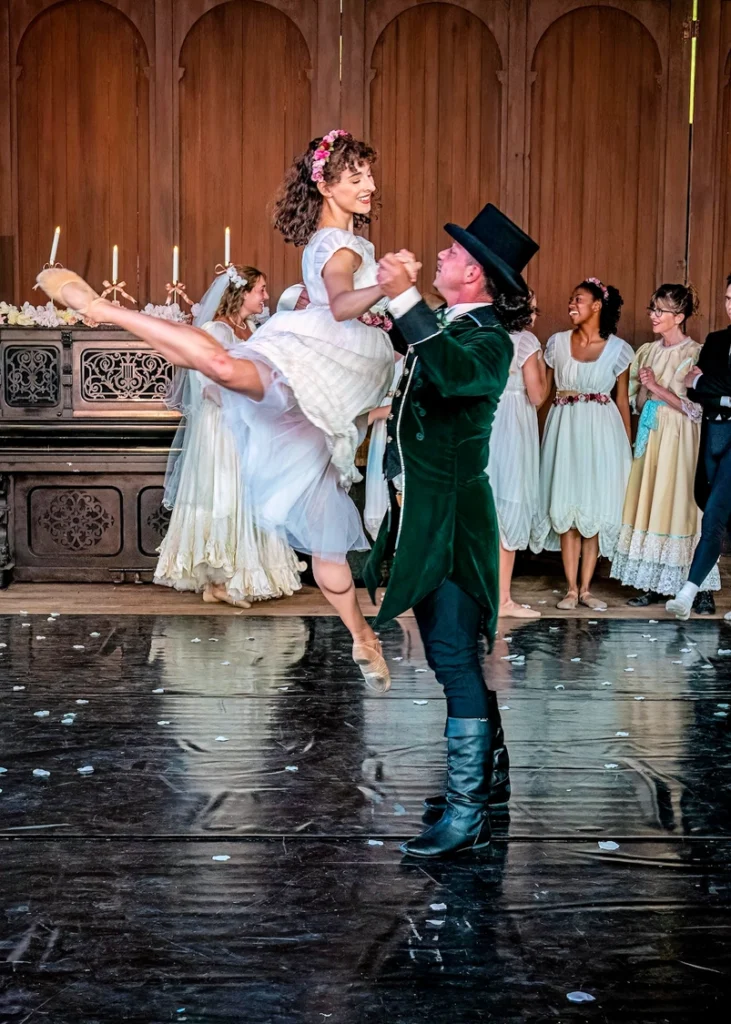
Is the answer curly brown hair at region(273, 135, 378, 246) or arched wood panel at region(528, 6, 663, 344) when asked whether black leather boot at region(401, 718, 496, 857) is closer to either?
curly brown hair at region(273, 135, 378, 246)

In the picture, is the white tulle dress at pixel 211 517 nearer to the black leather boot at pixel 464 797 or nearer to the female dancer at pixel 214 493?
the female dancer at pixel 214 493

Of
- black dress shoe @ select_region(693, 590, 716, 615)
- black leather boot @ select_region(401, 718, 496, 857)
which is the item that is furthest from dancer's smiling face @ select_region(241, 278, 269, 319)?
black leather boot @ select_region(401, 718, 496, 857)

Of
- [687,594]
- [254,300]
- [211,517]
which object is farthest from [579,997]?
[254,300]

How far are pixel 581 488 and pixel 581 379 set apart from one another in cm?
57

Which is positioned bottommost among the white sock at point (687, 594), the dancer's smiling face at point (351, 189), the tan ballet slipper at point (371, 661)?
the white sock at point (687, 594)

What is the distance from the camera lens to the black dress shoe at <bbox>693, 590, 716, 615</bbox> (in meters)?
6.36

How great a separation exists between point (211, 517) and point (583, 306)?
2.23 m

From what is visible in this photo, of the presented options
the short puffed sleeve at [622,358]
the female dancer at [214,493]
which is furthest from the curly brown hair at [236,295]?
the short puffed sleeve at [622,358]

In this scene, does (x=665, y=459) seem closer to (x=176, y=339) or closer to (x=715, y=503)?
(x=715, y=503)

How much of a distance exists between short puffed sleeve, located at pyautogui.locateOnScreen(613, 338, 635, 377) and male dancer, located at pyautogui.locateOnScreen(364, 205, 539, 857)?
11.4 ft

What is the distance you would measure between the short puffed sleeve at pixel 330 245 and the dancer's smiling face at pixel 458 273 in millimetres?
516

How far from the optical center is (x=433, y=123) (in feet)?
25.2

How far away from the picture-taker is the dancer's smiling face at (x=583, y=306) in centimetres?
646

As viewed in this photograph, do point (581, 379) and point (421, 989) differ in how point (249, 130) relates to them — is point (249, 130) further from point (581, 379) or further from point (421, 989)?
point (421, 989)
